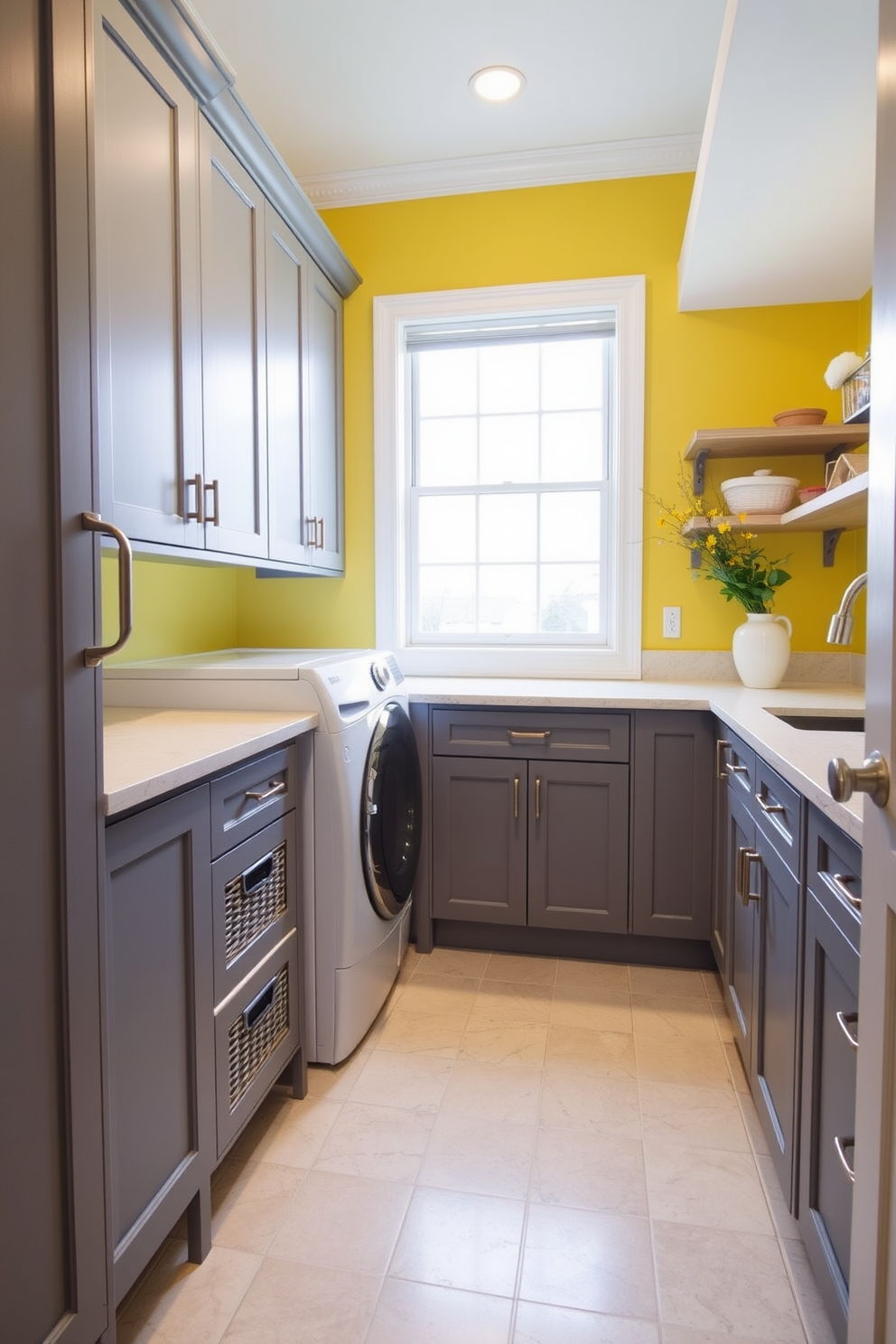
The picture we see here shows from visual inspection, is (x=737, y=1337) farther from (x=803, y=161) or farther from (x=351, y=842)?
(x=803, y=161)

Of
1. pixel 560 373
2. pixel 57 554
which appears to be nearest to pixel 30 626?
pixel 57 554

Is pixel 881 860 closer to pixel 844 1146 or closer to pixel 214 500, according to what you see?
pixel 844 1146

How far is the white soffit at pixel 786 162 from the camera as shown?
161 cm

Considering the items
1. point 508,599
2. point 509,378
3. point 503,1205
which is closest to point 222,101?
point 509,378

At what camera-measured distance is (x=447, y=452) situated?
3.22m

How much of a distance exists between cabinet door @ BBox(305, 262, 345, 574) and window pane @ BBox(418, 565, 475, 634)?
365mm

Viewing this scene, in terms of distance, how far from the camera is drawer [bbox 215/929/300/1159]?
1.49 meters

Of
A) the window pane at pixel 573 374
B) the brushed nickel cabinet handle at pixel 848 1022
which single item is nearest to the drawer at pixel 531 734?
the window pane at pixel 573 374

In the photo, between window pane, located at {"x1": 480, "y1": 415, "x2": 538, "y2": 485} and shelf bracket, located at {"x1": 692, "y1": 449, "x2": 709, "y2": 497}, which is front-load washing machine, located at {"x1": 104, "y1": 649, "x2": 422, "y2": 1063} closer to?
window pane, located at {"x1": 480, "y1": 415, "x2": 538, "y2": 485}

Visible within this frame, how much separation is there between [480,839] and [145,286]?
6.14 ft

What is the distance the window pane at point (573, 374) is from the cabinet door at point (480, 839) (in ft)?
4.95

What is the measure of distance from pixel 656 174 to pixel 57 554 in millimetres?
2849

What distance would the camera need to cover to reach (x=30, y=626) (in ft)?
3.01

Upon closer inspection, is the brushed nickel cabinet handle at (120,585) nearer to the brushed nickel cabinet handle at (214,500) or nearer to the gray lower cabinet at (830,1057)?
the brushed nickel cabinet handle at (214,500)
